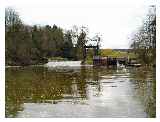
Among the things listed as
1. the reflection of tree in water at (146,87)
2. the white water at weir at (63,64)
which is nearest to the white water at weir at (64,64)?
the white water at weir at (63,64)

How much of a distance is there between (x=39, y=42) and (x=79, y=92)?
69 centimetres

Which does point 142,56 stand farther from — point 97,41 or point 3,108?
point 3,108

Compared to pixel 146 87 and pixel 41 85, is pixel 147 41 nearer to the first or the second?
pixel 146 87

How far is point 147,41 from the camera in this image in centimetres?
523

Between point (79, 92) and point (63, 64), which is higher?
point (63, 64)

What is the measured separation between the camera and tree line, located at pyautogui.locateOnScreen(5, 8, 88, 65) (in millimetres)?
5289

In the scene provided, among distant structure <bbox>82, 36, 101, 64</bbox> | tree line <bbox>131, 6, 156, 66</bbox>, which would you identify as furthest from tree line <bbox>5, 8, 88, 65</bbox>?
tree line <bbox>131, 6, 156, 66</bbox>

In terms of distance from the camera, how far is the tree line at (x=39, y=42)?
5.29m

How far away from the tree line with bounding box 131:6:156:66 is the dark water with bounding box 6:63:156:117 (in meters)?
0.13

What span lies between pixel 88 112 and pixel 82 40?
82 cm

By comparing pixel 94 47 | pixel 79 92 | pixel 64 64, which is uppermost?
pixel 94 47

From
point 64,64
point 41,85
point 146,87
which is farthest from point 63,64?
point 146,87

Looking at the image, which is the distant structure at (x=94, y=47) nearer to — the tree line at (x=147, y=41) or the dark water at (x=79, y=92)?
the dark water at (x=79, y=92)

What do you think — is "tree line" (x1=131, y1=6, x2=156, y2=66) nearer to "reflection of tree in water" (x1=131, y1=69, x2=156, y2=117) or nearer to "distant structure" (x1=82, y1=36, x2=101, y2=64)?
"reflection of tree in water" (x1=131, y1=69, x2=156, y2=117)
